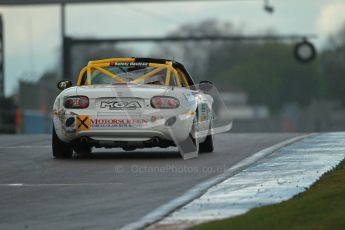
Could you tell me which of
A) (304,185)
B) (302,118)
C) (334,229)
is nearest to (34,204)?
(304,185)

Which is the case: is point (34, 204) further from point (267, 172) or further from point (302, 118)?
point (302, 118)

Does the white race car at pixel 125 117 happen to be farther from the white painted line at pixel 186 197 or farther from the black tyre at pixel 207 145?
the white painted line at pixel 186 197

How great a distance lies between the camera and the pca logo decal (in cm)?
1388

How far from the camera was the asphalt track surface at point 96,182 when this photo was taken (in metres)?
9.41

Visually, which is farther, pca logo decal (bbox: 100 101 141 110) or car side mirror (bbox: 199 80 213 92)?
car side mirror (bbox: 199 80 213 92)

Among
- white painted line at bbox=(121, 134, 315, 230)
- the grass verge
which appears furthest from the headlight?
the grass verge

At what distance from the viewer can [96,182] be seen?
11.7 metres

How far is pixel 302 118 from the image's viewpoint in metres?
110

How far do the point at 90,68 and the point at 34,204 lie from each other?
5164mm

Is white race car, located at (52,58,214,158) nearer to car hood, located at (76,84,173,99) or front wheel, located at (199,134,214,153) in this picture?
car hood, located at (76,84,173,99)

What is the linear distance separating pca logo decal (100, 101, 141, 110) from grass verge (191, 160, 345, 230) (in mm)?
4470

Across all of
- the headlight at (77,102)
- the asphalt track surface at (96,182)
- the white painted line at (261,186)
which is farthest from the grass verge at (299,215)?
the headlight at (77,102)

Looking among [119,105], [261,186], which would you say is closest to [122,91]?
[119,105]

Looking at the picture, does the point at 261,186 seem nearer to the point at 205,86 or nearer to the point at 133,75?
the point at 133,75
